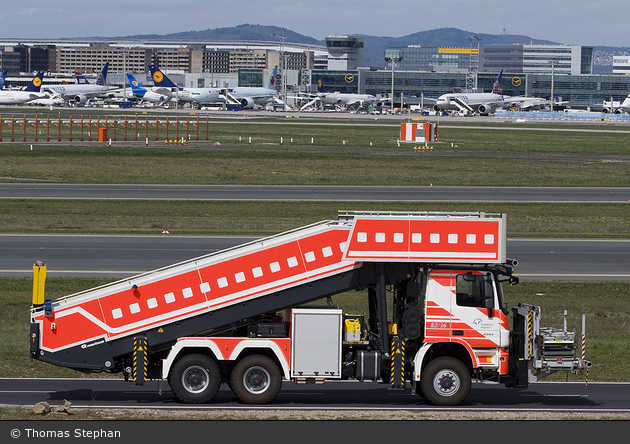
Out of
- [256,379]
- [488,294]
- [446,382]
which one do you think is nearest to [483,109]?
[488,294]

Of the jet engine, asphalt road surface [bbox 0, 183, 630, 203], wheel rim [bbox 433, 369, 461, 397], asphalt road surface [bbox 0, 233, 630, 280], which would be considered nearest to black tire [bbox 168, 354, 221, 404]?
wheel rim [bbox 433, 369, 461, 397]

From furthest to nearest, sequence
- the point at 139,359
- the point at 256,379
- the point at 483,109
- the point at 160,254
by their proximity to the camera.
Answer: the point at 483,109 < the point at 160,254 < the point at 256,379 < the point at 139,359

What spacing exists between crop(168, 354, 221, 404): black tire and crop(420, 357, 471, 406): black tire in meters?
4.27

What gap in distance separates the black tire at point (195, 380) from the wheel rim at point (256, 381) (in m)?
0.57

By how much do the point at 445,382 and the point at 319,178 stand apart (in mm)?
49620

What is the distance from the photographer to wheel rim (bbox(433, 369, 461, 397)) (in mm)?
17297

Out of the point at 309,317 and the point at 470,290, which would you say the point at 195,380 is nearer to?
the point at 309,317

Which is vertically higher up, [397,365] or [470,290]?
[470,290]

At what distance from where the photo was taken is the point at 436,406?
17.4 meters

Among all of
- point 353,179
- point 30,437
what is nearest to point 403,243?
point 30,437

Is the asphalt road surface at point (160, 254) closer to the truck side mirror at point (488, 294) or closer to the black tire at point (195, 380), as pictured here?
the black tire at point (195, 380)

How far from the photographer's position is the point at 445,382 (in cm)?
1733

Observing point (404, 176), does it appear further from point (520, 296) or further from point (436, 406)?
point (436, 406)

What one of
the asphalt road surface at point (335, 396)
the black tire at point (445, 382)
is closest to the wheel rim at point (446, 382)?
the black tire at point (445, 382)
